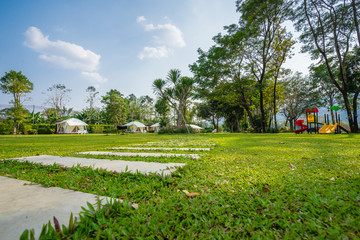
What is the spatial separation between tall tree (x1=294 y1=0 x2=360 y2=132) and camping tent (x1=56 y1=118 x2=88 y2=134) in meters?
30.8

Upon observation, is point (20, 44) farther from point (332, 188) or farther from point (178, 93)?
point (332, 188)

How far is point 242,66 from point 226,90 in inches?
99.9

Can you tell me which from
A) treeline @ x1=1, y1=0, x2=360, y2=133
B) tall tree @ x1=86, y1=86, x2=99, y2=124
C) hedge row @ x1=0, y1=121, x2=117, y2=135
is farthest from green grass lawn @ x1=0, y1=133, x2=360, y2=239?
tall tree @ x1=86, y1=86, x2=99, y2=124

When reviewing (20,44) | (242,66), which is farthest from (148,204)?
(20,44)

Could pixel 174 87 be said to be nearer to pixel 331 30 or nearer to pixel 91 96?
pixel 331 30

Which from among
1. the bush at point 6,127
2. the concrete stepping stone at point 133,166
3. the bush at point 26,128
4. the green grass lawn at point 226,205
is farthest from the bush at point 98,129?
the green grass lawn at point 226,205

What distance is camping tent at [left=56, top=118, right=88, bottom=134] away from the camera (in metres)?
24.7

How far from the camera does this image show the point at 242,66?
12578 mm

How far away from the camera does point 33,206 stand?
2.47ft

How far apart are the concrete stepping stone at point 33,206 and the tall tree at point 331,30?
13.5 metres

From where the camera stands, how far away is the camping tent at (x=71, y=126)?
80.9 feet

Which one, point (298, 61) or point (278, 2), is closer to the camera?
point (278, 2)

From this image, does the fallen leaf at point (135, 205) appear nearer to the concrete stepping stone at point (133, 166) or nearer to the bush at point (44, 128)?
the concrete stepping stone at point (133, 166)

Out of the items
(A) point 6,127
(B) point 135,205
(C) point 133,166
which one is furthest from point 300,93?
(A) point 6,127
